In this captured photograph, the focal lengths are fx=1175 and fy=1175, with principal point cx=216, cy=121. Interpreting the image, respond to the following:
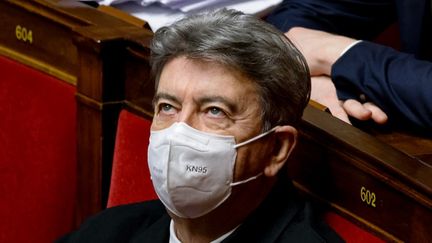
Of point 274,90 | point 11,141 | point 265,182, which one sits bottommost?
point 11,141

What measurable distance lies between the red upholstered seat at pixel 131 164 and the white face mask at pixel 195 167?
40 cm

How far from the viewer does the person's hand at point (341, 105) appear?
1812 mm

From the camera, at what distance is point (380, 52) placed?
73.4 inches

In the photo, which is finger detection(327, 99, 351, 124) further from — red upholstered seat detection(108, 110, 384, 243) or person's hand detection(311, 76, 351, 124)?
red upholstered seat detection(108, 110, 384, 243)

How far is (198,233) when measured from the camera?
1663 mm

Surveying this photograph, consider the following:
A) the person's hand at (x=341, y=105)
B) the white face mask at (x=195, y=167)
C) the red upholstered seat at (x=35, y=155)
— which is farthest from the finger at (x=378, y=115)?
the red upholstered seat at (x=35, y=155)

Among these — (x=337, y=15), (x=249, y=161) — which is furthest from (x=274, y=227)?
(x=337, y=15)

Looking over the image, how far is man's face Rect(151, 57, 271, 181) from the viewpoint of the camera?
1.60 m

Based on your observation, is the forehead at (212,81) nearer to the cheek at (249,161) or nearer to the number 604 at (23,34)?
the cheek at (249,161)

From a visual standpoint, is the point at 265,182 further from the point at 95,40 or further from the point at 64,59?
the point at 64,59

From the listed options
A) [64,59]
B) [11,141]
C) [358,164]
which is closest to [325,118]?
[358,164]

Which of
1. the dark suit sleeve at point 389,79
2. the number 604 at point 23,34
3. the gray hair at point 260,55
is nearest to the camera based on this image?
the gray hair at point 260,55

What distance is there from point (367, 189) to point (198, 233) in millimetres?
246

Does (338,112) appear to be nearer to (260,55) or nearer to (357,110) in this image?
(357,110)
